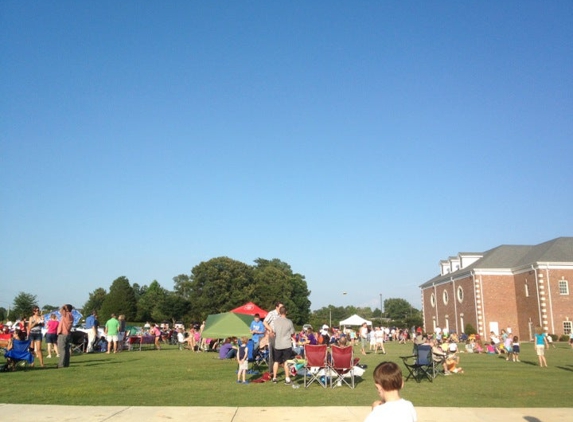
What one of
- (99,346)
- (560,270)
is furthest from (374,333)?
(560,270)

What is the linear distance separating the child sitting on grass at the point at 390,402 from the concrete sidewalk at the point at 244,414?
4384 millimetres

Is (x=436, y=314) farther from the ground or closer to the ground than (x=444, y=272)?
closer to the ground

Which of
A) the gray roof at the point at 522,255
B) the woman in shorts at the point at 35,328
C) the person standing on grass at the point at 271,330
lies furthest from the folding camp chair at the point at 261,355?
the gray roof at the point at 522,255

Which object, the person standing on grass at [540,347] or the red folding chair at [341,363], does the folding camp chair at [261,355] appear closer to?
the red folding chair at [341,363]

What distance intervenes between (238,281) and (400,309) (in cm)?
9834

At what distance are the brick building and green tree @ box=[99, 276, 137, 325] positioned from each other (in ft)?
168

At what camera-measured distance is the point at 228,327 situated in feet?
83.6

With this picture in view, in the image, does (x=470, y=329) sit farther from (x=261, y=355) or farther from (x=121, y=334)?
(x=261, y=355)

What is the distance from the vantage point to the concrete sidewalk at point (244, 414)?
7777mm

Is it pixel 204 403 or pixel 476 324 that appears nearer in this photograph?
pixel 204 403

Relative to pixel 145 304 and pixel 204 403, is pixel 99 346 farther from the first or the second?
pixel 145 304

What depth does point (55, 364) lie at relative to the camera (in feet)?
55.7

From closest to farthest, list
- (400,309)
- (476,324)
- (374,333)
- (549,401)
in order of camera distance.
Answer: (549,401) → (374,333) → (476,324) → (400,309)

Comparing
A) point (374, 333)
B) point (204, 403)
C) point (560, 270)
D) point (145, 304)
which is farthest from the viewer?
point (145, 304)
